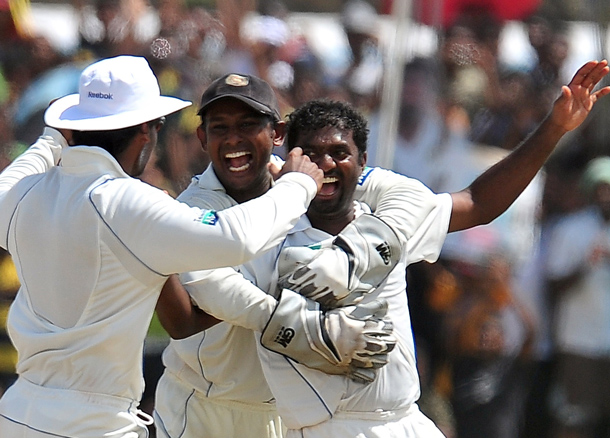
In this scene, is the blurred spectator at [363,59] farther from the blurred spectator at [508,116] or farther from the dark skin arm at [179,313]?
the dark skin arm at [179,313]

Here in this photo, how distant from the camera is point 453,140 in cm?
677

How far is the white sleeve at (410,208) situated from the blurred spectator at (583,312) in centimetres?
298

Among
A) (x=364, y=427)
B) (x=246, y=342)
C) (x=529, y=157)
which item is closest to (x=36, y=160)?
(x=246, y=342)

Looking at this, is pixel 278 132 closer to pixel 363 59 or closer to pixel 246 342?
pixel 246 342

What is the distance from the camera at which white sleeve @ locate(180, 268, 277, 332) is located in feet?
11.2

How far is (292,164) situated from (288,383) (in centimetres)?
70

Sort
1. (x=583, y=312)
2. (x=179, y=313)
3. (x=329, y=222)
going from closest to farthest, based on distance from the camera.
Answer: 1. (x=179, y=313)
2. (x=329, y=222)
3. (x=583, y=312)

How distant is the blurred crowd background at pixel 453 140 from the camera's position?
664 centimetres

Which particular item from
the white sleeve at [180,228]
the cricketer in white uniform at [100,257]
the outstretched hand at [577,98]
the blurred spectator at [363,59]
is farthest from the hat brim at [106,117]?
the blurred spectator at [363,59]

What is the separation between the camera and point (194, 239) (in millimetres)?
3102

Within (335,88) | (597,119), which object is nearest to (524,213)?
(597,119)

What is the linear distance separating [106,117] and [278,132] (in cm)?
83

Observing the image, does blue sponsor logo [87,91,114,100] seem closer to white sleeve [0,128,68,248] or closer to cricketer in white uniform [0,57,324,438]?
cricketer in white uniform [0,57,324,438]

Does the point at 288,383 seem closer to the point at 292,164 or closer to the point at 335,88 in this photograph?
the point at 292,164
